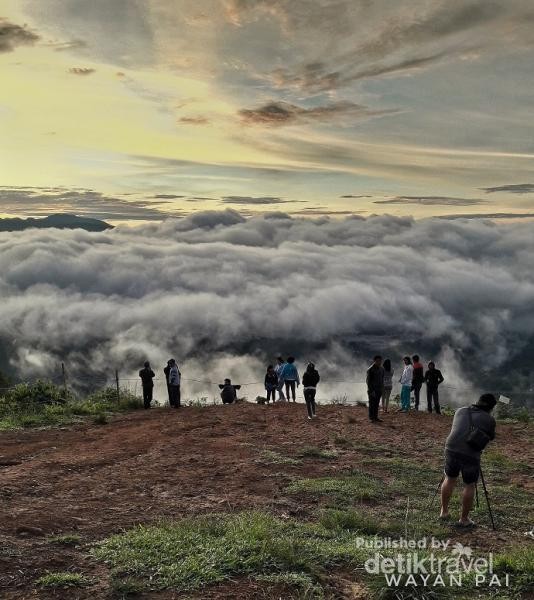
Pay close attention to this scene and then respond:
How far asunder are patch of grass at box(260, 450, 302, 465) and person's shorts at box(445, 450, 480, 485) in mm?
4492

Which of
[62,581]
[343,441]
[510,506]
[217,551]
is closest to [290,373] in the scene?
[343,441]

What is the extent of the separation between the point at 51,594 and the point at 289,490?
4952mm

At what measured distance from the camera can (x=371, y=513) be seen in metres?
8.50

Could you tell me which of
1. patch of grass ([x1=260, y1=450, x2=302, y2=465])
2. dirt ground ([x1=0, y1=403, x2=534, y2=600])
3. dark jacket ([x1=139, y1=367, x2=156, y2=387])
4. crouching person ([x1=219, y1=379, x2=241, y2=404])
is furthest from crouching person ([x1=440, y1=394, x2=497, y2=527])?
crouching person ([x1=219, y1=379, x2=241, y2=404])

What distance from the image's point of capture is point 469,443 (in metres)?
7.63

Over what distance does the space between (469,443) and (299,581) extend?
132 inches

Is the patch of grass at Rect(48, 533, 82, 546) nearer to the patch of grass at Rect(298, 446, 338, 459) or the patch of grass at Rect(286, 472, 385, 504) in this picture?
the patch of grass at Rect(286, 472, 385, 504)

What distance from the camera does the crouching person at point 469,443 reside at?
7641 millimetres

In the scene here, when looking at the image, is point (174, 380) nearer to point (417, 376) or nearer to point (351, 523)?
point (417, 376)

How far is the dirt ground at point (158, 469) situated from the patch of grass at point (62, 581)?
4.4 inches

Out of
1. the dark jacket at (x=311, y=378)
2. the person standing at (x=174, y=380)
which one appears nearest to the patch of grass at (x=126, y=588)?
the dark jacket at (x=311, y=378)

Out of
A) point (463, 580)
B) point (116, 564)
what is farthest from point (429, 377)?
point (116, 564)

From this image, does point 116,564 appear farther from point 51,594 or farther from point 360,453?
point 360,453

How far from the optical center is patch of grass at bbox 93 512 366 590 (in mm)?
5773
